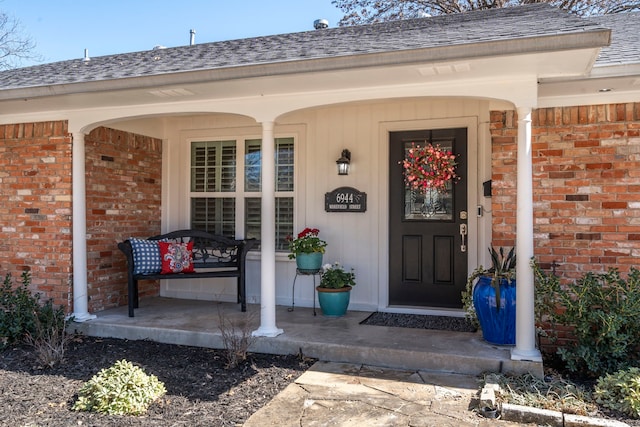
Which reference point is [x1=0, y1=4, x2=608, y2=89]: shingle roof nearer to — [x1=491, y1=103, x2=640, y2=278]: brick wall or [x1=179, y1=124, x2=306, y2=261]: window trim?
[x1=491, y1=103, x2=640, y2=278]: brick wall

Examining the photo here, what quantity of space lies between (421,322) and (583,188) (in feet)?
6.48

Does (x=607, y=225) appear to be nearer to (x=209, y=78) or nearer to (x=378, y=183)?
(x=378, y=183)

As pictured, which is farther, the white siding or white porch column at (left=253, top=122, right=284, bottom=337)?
the white siding

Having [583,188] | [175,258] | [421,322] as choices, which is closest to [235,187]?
[175,258]

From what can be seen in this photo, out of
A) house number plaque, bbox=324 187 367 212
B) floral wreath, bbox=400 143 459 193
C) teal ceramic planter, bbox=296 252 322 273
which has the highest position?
floral wreath, bbox=400 143 459 193

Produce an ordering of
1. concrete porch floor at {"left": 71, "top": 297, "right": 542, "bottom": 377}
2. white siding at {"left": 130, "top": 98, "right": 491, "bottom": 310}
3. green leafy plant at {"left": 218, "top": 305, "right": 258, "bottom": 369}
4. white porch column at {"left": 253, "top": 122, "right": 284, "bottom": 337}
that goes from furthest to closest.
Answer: white siding at {"left": 130, "top": 98, "right": 491, "bottom": 310}
white porch column at {"left": 253, "top": 122, "right": 284, "bottom": 337}
green leafy plant at {"left": 218, "top": 305, "right": 258, "bottom": 369}
concrete porch floor at {"left": 71, "top": 297, "right": 542, "bottom": 377}

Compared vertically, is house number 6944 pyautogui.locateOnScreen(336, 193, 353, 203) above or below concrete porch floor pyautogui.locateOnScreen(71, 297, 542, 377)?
above

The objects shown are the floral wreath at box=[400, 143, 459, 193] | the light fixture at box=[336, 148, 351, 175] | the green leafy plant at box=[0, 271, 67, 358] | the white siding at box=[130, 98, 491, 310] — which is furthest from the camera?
the light fixture at box=[336, 148, 351, 175]

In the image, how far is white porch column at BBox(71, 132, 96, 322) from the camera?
5301 millimetres

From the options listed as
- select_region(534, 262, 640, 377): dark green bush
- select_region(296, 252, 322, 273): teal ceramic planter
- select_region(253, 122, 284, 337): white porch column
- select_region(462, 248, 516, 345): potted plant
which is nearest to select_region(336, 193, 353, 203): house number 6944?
select_region(296, 252, 322, 273): teal ceramic planter

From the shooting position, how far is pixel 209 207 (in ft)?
21.5

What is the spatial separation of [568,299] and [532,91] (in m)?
1.58

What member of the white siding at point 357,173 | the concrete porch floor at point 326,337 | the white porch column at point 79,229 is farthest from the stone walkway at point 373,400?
the white porch column at point 79,229

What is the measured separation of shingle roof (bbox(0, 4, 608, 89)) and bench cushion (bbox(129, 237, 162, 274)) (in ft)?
5.94
